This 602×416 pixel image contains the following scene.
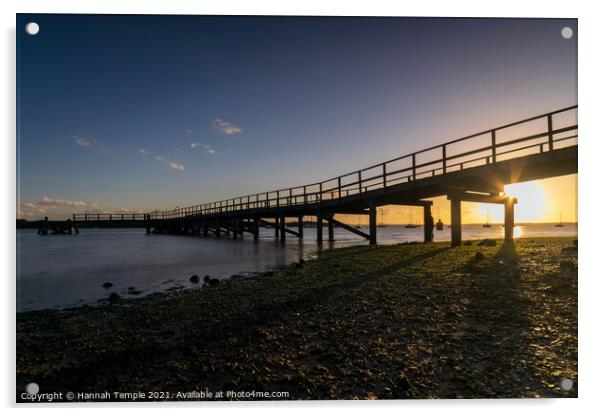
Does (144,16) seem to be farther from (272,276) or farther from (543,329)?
(543,329)

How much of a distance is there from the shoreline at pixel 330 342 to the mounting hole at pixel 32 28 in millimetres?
4391

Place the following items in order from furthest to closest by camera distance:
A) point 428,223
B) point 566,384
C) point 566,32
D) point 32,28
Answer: point 428,223 < point 566,32 < point 32,28 < point 566,384

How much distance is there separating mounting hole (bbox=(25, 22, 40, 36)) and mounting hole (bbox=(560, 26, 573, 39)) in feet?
26.1

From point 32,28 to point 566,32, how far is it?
26.5 feet

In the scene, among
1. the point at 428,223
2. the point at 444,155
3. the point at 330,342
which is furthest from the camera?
the point at 428,223

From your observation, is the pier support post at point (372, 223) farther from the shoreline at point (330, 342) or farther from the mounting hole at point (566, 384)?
the mounting hole at point (566, 384)

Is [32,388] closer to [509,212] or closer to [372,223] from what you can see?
[372,223]

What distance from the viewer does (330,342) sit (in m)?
3.65

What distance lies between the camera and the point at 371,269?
8578 mm

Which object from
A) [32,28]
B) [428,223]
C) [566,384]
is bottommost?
[566,384]

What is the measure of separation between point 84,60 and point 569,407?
8.32m

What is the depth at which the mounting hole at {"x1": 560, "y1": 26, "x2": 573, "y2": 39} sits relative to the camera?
481cm
